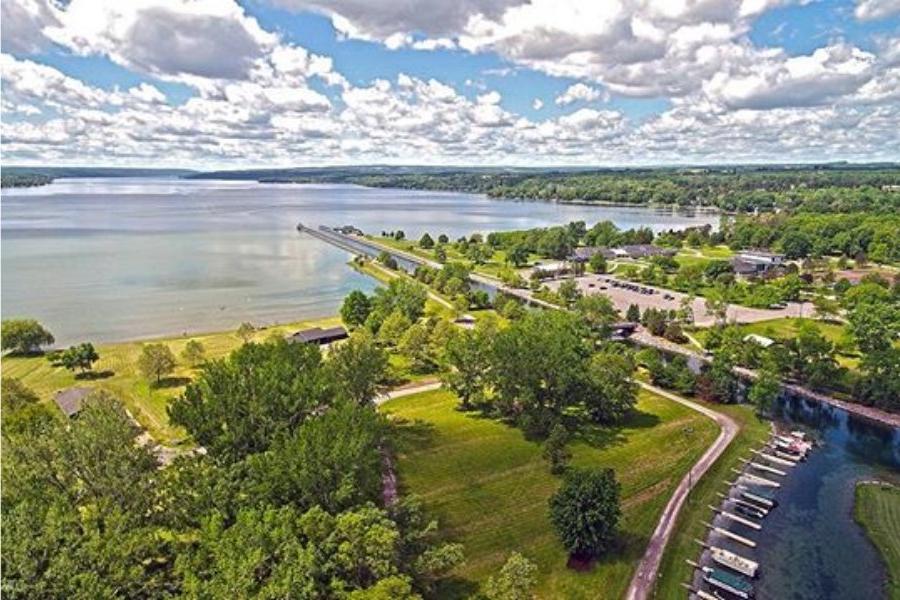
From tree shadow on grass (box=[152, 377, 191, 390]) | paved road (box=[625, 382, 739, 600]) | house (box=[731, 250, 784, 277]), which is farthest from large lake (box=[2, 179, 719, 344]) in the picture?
house (box=[731, 250, 784, 277])

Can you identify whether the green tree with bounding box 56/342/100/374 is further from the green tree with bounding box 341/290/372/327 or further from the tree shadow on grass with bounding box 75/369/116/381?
the green tree with bounding box 341/290/372/327

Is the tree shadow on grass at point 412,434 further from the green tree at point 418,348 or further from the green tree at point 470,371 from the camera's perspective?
the green tree at point 418,348

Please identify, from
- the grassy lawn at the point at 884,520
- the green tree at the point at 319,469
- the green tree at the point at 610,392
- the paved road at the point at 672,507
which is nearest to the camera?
the green tree at the point at 319,469

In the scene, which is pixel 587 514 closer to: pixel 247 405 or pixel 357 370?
pixel 247 405

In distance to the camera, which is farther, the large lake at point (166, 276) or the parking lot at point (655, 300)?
the parking lot at point (655, 300)

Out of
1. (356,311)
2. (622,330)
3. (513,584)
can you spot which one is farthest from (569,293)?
(513,584)

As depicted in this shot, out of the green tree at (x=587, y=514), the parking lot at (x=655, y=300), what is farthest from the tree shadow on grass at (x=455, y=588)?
the parking lot at (x=655, y=300)

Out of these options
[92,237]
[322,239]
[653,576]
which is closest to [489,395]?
[653,576]
